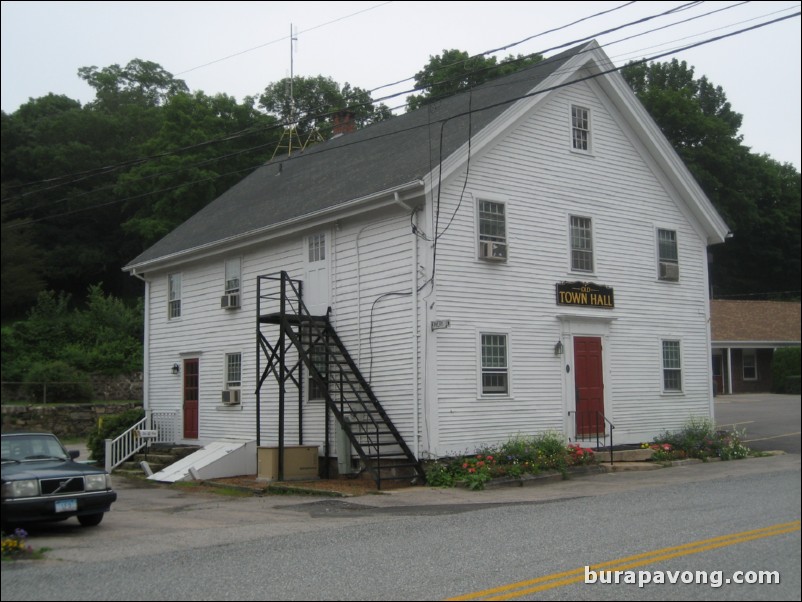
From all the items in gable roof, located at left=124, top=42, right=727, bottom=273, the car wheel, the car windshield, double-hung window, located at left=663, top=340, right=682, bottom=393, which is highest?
gable roof, located at left=124, top=42, right=727, bottom=273

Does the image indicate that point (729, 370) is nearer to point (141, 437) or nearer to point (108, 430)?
point (141, 437)

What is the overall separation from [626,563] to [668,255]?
1527 centimetres

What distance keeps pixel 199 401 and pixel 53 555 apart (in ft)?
45.9

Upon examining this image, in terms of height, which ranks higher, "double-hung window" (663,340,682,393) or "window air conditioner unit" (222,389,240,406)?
"double-hung window" (663,340,682,393)

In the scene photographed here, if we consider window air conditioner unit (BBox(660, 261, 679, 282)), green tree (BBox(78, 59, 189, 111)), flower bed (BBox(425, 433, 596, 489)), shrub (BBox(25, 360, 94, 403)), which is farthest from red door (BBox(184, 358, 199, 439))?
green tree (BBox(78, 59, 189, 111))

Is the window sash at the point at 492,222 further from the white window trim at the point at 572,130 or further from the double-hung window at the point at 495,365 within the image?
the white window trim at the point at 572,130

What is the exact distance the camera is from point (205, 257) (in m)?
23.8

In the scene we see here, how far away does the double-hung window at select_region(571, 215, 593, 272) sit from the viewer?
20.2m

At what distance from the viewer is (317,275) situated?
2008 centimetres

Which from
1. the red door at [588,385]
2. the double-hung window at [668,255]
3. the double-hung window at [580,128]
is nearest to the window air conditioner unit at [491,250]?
the red door at [588,385]

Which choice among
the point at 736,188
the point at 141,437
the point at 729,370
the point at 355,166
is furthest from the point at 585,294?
the point at 736,188

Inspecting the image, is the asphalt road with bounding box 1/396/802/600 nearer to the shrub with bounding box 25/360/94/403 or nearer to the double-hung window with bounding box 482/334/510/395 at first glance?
the double-hung window with bounding box 482/334/510/395

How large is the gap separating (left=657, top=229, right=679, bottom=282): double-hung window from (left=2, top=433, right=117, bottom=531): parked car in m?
14.7

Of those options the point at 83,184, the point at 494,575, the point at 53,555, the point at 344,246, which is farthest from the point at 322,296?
the point at 83,184
